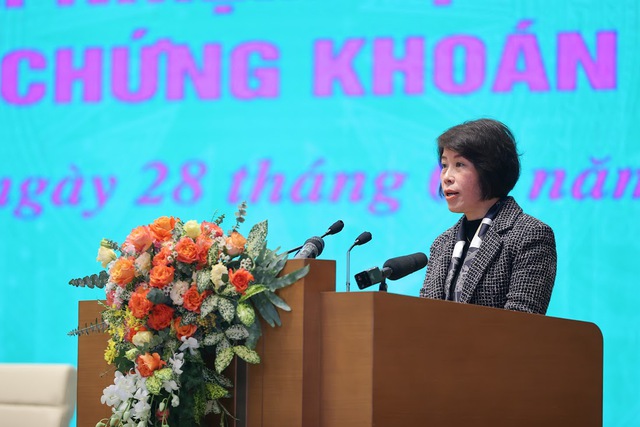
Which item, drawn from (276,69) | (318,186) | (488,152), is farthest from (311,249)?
(276,69)

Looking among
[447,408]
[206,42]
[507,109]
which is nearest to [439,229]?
[507,109]

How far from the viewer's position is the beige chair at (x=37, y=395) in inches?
126

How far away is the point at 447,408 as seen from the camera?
7.04ft

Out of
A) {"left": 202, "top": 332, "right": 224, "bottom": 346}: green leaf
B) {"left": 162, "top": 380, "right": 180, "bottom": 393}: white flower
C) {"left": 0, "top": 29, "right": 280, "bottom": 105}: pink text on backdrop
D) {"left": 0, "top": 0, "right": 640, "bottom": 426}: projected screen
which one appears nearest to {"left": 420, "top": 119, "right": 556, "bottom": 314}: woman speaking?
{"left": 202, "top": 332, "right": 224, "bottom": 346}: green leaf

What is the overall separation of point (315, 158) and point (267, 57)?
537 mm

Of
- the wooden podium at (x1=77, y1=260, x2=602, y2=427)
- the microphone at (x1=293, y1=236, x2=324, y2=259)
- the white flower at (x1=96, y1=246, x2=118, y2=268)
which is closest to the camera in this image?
the wooden podium at (x1=77, y1=260, x2=602, y2=427)

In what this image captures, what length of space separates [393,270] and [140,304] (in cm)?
67

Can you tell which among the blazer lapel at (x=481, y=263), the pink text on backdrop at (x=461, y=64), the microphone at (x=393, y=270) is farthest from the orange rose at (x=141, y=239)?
the pink text on backdrop at (x=461, y=64)

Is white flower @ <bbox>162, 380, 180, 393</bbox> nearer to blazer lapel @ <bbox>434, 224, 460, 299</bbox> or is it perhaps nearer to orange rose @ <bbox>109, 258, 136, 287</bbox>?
orange rose @ <bbox>109, 258, 136, 287</bbox>

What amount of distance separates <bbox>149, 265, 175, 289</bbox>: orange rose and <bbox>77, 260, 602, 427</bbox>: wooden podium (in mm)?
249

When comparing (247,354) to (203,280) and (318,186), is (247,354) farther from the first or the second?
(318,186)

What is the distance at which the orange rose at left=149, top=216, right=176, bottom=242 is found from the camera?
2.25 m

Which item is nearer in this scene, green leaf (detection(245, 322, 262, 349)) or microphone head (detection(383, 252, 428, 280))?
green leaf (detection(245, 322, 262, 349))

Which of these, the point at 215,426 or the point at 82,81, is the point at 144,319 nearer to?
the point at 215,426
